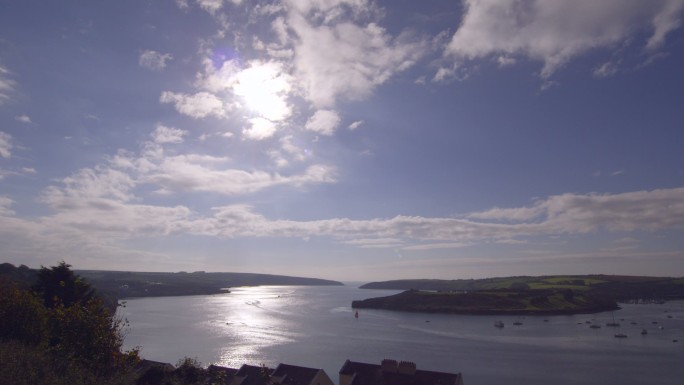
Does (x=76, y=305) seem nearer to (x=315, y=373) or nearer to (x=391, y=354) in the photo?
(x=315, y=373)

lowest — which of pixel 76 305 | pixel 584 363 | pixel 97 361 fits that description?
pixel 584 363

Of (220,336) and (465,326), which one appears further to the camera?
(465,326)

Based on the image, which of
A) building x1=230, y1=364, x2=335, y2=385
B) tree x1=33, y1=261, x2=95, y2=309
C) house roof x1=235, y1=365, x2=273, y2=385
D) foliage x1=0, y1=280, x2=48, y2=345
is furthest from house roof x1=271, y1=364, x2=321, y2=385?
foliage x1=0, y1=280, x2=48, y2=345

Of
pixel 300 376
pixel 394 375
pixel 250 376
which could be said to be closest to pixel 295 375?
pixel 300 376

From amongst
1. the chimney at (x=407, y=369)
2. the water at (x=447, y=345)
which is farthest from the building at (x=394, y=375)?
the water at (x=447, y=345)

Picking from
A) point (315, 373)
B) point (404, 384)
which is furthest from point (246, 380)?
point (404, 384)

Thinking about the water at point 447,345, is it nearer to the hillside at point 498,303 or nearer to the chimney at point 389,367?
the chimney at point 389,367

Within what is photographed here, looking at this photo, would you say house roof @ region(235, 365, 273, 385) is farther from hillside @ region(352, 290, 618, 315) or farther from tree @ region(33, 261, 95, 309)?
hillside @ region(352, 290, 618, 315)

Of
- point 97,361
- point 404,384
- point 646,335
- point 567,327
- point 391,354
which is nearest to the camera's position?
point 97,361
